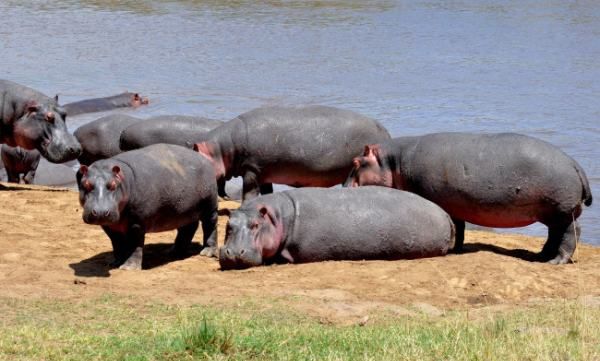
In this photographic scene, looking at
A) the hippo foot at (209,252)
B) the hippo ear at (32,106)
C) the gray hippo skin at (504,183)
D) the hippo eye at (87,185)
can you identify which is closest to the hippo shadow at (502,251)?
the gray hippo skin at (504,183)

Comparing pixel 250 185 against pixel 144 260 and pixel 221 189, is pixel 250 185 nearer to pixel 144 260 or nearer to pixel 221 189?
pixel 221 189

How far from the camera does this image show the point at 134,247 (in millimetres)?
9133

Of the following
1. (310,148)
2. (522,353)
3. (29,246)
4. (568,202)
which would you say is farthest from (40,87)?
(522,353)

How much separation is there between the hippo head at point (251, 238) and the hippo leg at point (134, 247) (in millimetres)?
613

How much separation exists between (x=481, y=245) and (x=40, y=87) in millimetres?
13059

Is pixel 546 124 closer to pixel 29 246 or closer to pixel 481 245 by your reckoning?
pixel 481 245

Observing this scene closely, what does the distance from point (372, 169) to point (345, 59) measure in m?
14.9

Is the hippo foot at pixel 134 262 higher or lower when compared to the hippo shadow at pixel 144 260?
higher

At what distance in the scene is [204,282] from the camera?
8492mm

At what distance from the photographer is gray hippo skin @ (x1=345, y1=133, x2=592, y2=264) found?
31.7 feet

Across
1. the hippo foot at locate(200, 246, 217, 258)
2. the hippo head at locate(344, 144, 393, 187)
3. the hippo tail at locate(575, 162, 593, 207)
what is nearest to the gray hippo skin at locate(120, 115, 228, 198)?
the hippo head at locate(344, 144, 393, 187)

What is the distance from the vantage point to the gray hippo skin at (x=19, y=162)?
14.2 meters

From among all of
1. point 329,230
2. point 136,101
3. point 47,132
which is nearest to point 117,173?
point 329,230

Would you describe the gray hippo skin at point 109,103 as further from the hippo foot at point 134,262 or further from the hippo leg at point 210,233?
the hippo foot at point 134,262
